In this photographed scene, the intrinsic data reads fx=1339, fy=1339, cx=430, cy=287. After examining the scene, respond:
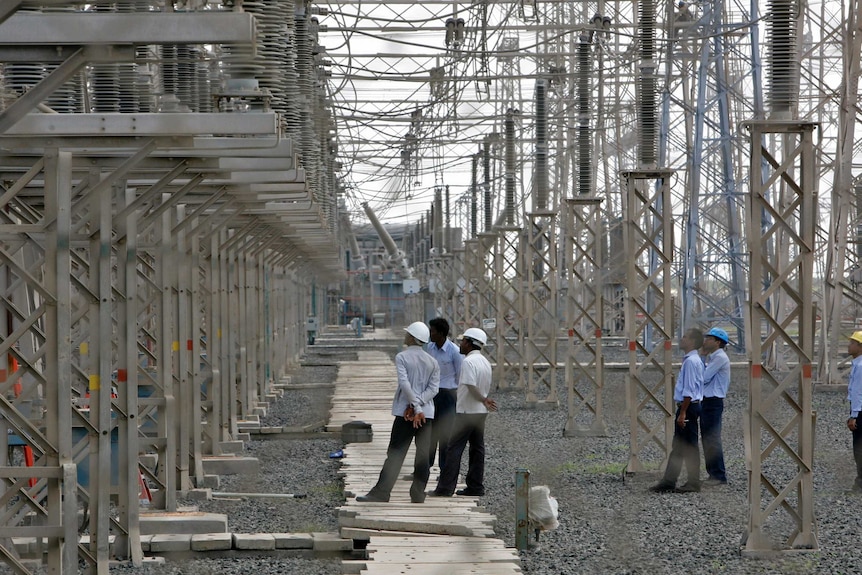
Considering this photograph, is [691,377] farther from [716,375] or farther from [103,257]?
[103,257]

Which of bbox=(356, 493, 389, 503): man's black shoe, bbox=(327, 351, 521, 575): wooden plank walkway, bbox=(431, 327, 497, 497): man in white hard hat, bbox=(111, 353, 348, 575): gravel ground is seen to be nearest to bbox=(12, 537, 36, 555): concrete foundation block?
bbox=(111, 353, 348, 575): gravel ground

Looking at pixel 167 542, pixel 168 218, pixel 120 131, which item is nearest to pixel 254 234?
pixel 168 218

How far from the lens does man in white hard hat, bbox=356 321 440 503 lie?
895 centimetres

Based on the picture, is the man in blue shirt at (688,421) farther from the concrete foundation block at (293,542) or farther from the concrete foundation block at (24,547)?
the concrete foundation block at (24,547)

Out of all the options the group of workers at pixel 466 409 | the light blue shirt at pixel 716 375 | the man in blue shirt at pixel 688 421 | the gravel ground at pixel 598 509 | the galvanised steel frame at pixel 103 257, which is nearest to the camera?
the galvanised steel frame at pixel 103 257

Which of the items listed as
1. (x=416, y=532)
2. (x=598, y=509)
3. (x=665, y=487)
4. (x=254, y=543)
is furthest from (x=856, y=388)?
(x=254, y=543)

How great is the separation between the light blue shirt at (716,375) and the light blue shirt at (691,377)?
0.39 feet

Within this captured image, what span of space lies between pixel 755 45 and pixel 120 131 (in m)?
17.0

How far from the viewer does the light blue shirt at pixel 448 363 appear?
399 inches

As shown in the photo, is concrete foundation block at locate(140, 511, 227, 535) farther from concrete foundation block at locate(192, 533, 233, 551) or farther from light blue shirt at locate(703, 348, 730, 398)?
light blue shirt at locate(703, 348, 730, 398)

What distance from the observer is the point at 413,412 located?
353 inches

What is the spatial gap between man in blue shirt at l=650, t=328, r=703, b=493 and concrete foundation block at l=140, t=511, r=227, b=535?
12.0 feet

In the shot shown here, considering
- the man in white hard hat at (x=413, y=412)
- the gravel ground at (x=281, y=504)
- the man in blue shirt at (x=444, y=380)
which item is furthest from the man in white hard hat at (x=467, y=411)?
the gravel ground at (x=281, y=504)

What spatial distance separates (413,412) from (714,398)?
284 centimetres
